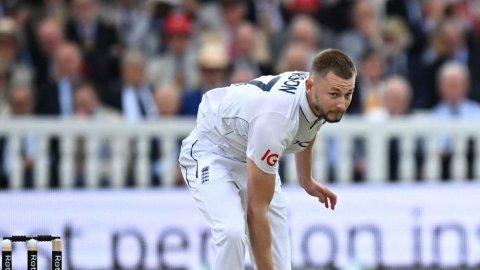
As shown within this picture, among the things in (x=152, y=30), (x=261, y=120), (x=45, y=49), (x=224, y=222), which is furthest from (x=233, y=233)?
(x=152, y=30)

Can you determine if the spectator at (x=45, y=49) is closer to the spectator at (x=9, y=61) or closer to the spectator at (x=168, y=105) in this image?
the spectator at (x=9, y=61)

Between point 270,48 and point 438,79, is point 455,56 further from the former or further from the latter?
point 270,48

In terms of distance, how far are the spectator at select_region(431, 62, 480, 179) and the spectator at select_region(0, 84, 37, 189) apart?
13.2ft

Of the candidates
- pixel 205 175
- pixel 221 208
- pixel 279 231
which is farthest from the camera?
pixel 279 231

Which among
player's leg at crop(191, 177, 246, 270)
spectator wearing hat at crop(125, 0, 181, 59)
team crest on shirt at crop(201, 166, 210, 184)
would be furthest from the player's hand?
spectator wearing hat at crop(125, 0, 181, 59)

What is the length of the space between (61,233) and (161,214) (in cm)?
96

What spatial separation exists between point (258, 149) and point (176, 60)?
21.1ft

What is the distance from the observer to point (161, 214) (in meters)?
14.0

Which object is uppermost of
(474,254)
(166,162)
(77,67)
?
(77,67)

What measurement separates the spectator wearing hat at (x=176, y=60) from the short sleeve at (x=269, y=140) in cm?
608

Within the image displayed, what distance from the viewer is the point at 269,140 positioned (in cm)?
878

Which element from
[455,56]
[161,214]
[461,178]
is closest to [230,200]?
[161,214]

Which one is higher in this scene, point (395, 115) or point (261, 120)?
point (261, 120)

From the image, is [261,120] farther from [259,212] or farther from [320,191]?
[320,191]
